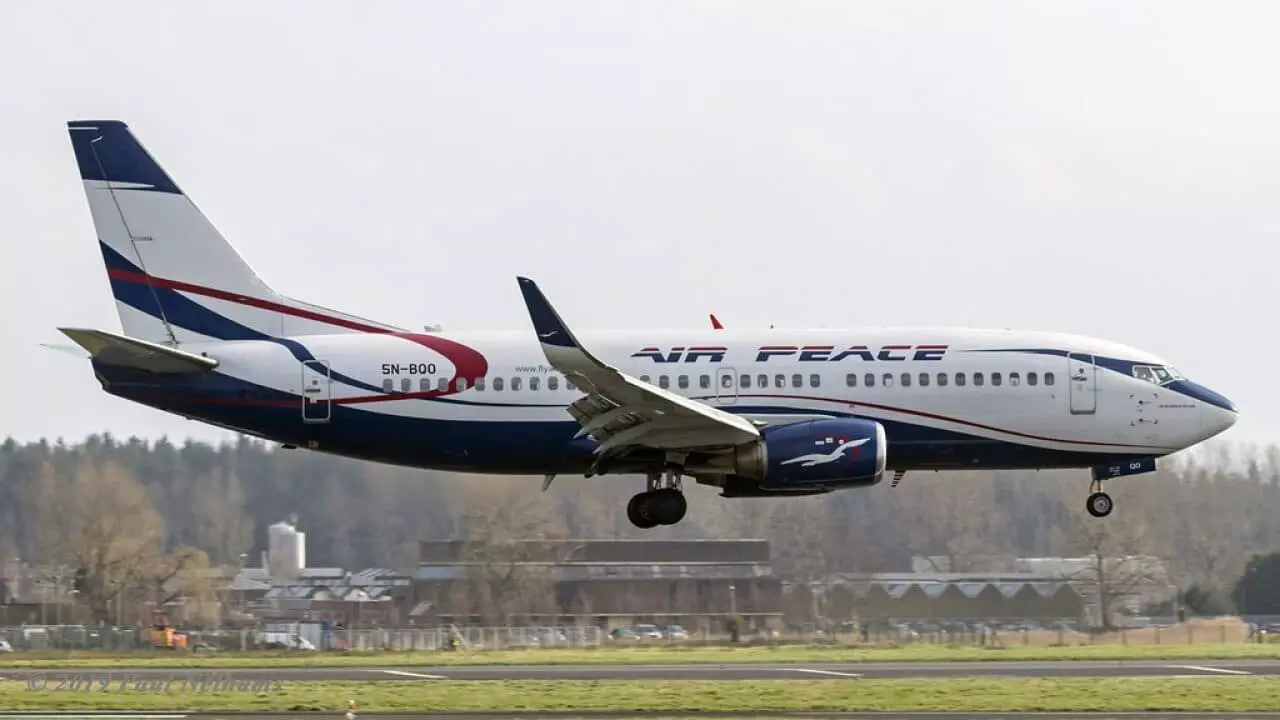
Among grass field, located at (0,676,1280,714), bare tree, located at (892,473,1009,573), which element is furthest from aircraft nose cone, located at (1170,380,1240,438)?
bare tree, located at (892,473,1009,573)

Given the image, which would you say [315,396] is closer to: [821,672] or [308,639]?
[821,672]

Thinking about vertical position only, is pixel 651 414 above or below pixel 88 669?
above

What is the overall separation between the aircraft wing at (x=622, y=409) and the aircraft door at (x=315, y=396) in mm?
5582

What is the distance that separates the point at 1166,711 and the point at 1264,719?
179 cm

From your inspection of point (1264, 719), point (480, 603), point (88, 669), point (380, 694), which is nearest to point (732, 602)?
point (480, 603)

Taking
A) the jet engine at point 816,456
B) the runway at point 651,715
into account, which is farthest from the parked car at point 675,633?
the runway at point 651,715

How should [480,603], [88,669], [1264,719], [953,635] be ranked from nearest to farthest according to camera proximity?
[1264,719]
[88,669]
[953,635]
[480,603]

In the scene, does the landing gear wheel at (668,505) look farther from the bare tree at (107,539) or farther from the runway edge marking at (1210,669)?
the bare tree at (107,539)

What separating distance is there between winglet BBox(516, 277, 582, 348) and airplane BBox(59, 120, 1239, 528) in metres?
3.33

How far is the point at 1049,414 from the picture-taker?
3944 centimetres

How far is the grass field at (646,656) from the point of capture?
45.4m

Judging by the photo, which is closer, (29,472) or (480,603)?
(480,603)

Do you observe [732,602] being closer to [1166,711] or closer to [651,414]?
[651,414]

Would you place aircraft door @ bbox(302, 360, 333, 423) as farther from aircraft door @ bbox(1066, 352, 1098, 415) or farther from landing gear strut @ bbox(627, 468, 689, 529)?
aircraft door @ bbox(1066, 352, 1098, 415)
